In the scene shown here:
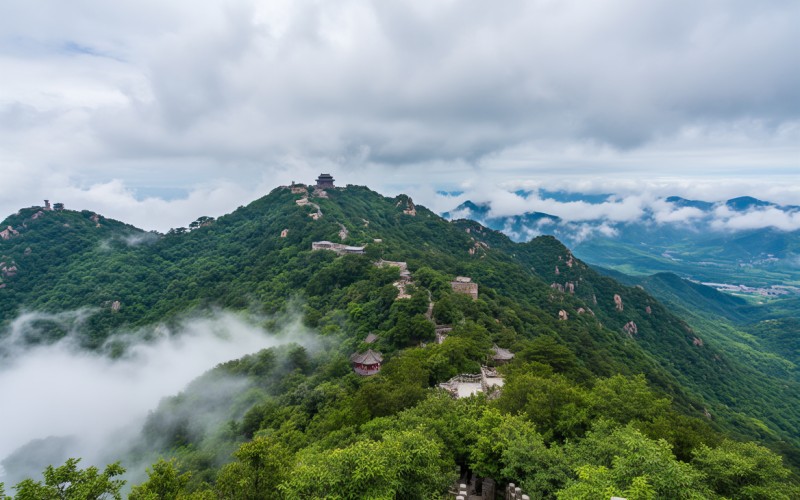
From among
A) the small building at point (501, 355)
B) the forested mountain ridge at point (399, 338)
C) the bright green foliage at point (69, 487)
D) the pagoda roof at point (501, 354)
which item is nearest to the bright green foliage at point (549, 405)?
the forested mountain ridge at point (399, 338)

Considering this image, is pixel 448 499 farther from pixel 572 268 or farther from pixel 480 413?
pixel 572 268

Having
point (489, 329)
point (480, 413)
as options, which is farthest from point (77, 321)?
point (480, 413)

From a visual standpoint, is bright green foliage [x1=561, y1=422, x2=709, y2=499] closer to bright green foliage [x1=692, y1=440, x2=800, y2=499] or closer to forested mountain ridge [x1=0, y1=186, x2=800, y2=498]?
forested mountain ridge [x1=0, y1=186, x2=800, y2=498]

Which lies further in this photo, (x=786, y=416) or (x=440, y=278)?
(x=786, y=416)

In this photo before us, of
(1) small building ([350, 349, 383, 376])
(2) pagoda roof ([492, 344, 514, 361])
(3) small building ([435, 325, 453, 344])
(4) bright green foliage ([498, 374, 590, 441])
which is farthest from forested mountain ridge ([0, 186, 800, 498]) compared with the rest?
(1) small building ([350, 349, 383, 376])

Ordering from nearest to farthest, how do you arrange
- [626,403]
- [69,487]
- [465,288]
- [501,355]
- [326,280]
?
[69,487] → [626,403] → [501,355] → [465,288] → [326,280]

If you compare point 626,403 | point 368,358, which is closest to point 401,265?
point 368,358

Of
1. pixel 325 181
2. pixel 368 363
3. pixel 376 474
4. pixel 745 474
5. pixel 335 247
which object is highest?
pixel 325 181

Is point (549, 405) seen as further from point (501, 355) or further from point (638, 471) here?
point (501, 355)
